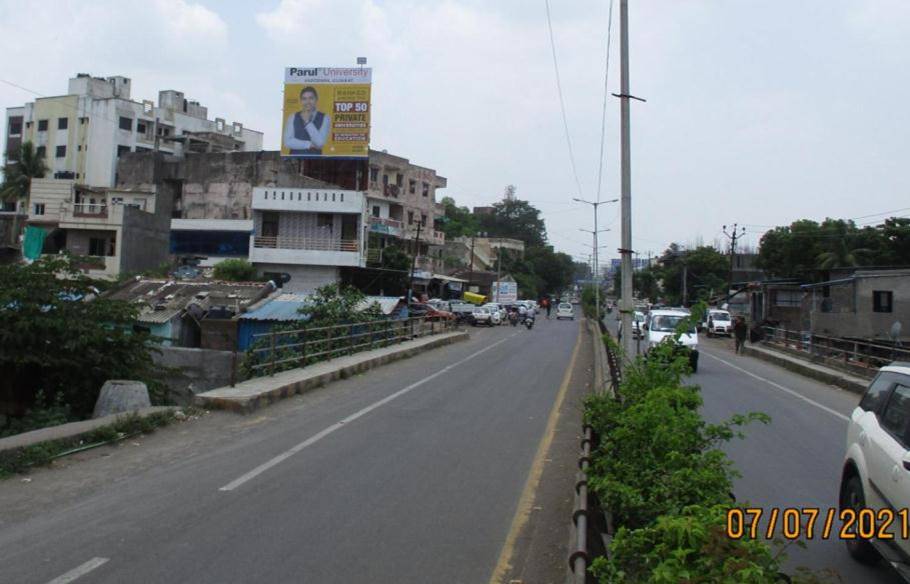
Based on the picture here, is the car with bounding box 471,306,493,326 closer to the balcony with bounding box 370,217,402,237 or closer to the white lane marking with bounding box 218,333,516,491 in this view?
the balcony with bounding box 370,217,402,237

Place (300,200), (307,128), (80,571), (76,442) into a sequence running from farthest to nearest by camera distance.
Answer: (307,128) < (300,200) < (76,442) < (80,571)

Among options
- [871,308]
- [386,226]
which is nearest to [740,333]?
[871,308]

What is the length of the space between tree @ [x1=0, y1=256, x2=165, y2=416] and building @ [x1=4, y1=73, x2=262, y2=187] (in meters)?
52.1

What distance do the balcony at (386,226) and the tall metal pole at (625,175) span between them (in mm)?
43087

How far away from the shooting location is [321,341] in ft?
62.6

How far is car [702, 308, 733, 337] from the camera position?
51.6 meters

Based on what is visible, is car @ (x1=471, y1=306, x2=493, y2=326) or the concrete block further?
car @ (x1=471, y1=306, x2=493, y2=326)

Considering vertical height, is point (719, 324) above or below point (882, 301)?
below

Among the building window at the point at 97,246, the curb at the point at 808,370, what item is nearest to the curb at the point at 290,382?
the curb at the point at 808,370

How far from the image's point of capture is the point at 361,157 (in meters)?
53.1

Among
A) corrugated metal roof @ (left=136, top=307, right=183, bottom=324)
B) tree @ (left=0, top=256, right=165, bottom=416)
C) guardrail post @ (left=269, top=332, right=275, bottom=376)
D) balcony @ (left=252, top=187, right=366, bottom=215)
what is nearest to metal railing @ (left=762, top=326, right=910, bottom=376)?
guardrail post @ (left=269, top=332, right=275, bottom=376)

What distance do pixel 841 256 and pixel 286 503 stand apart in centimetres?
5180

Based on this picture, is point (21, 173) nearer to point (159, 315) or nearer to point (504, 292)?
point (159, 315)

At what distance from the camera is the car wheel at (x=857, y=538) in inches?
222
